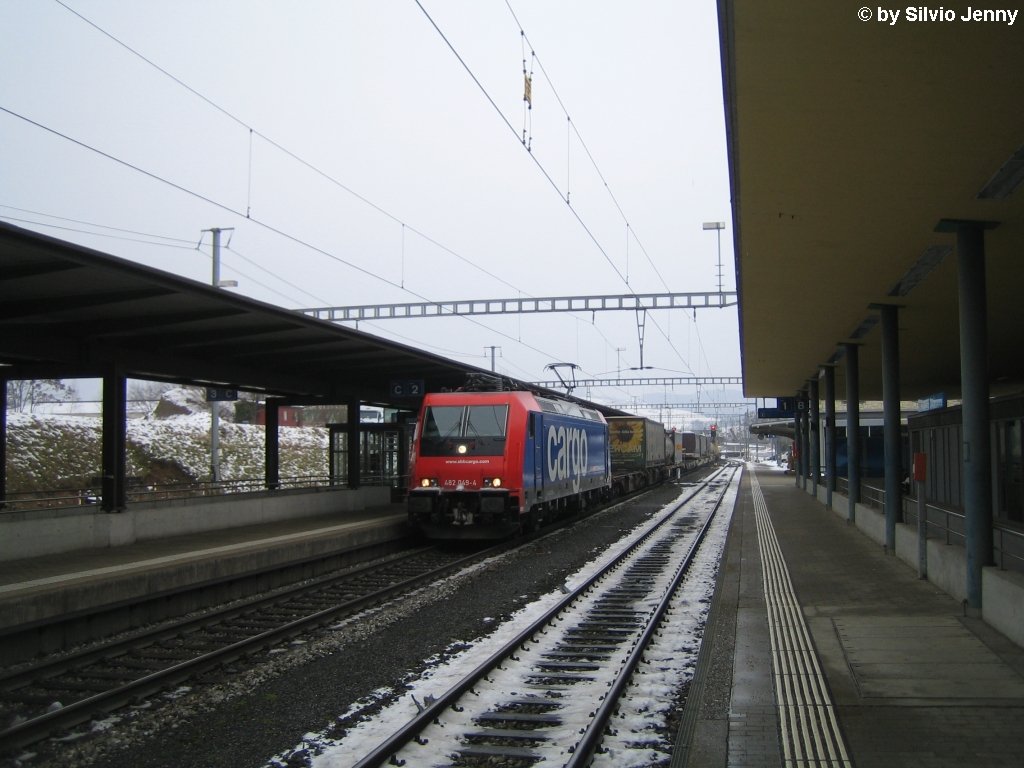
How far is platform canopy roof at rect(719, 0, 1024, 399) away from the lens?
190 inches

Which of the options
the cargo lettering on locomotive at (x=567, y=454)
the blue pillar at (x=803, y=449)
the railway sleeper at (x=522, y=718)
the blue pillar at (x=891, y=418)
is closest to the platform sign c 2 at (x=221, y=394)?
the cargo lettering on locomotive at (x=567, y=454)

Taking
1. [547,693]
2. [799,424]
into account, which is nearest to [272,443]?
[547,693]

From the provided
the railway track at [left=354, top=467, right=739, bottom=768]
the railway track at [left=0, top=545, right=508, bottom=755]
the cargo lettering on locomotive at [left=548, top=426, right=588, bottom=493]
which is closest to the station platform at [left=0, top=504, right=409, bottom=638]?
the railway track at [left=0, top=545, right=508, bottom=755]

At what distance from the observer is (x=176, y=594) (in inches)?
397

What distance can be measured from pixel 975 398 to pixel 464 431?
8.75 m

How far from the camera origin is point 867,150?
6.60m

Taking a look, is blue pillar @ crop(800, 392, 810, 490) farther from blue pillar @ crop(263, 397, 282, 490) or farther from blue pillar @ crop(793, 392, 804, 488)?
blue pillar @ crop(263, 397, 282, 490)

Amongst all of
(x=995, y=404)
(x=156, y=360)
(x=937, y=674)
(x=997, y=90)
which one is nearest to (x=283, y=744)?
(x=937, y=674)

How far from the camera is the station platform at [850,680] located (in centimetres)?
494

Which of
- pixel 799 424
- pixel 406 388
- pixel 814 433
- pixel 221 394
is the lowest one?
pixel 814 433

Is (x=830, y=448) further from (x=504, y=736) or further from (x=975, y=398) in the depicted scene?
(x=504, y=736)

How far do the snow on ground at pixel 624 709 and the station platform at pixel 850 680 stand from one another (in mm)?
221

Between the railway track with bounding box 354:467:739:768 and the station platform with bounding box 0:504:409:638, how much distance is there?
4308mm

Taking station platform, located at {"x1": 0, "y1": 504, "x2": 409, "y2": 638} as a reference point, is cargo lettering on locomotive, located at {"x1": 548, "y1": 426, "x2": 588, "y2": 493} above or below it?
above
